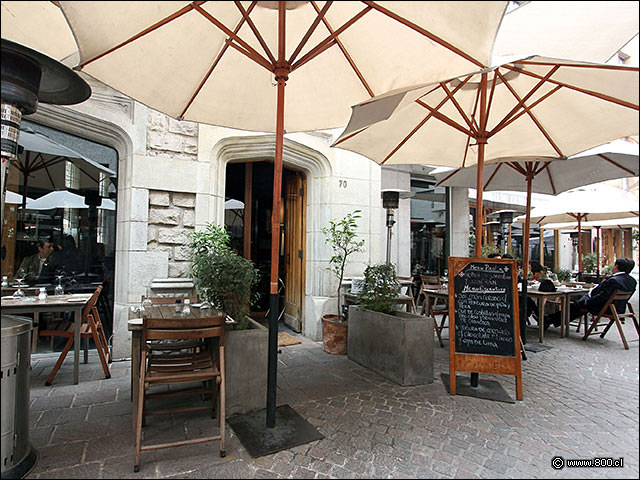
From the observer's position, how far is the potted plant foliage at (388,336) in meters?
4.14

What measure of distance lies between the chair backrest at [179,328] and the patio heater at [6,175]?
2.59 ft

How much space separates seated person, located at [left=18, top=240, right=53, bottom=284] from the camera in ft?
16.2

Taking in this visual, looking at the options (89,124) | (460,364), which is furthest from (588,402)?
(89,124)

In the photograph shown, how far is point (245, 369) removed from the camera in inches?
134

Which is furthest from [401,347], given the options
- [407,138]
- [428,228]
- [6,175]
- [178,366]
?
[428,228]

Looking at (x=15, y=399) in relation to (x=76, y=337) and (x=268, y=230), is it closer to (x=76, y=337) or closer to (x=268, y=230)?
(x=76, y=337)

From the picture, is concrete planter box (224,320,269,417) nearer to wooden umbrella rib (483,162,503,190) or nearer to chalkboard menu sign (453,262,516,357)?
chalkboard menu sign (453,262,516,357)

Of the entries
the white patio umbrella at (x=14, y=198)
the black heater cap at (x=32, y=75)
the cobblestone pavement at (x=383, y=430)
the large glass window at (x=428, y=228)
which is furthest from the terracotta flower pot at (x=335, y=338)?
the large glass window at (x=428, y=228)

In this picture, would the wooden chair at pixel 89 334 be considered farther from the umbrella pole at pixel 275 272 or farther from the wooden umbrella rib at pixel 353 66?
the wooden umbrella rib at pixel 353 66

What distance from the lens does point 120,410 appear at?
3416 millimetres

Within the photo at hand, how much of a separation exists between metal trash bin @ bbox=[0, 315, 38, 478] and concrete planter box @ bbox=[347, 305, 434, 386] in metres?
3.23

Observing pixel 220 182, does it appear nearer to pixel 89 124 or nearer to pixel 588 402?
pixel 89 124

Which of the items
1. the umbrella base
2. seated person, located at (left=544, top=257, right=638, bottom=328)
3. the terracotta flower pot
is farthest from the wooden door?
seated person, located at (left=544, top=257, right=638, bottom=328)

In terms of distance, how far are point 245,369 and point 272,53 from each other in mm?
2916
